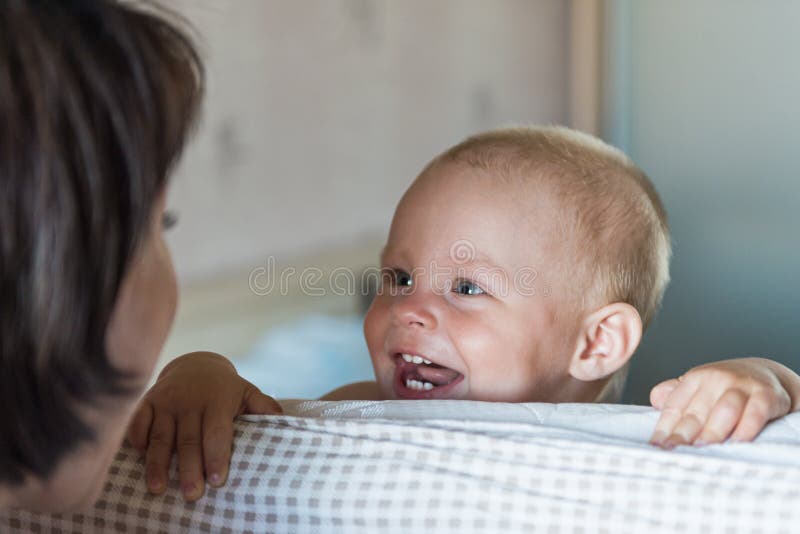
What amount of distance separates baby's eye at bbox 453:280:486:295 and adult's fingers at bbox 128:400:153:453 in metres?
0.40

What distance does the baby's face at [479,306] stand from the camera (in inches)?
42.1

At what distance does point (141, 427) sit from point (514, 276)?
48 cm

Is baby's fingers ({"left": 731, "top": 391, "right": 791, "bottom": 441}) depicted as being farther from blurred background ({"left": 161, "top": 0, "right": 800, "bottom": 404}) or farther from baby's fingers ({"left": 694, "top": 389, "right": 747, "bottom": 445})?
blurred background ({"left": 161, "top": 0, "right": 800, "bottom": 404})

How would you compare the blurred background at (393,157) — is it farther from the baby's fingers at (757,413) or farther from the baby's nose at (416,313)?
the baby's fingers at (757,413)

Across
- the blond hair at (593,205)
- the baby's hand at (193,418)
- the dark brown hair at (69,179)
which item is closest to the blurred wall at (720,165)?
the blond hair at (593,205)

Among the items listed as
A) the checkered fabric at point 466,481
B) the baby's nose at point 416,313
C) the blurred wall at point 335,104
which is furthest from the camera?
the blurred wall at point 335,104

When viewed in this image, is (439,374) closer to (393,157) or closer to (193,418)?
(193,418)

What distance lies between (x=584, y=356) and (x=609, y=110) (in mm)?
1576

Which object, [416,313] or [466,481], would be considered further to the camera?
[416,313]

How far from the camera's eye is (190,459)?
703mm

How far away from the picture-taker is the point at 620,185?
1125mm

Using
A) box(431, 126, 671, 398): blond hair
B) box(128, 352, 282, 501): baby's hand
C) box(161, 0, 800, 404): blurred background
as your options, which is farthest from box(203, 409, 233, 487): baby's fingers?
box(161, 0, 800, 404): blurred background

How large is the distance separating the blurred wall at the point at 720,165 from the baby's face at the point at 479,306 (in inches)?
45.0

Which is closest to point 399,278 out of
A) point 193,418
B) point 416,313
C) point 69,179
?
point 416,313
